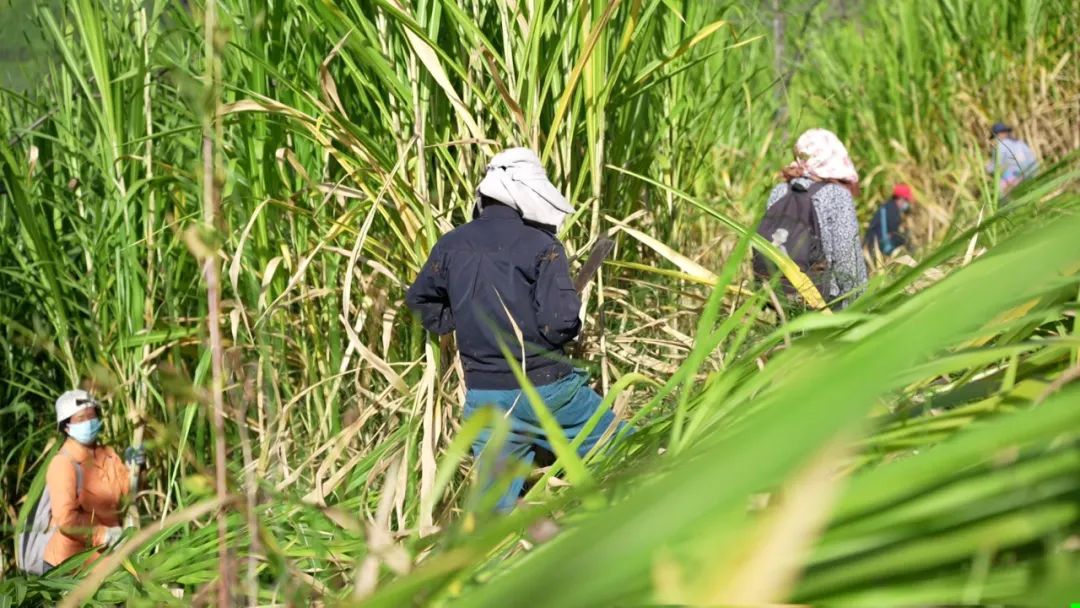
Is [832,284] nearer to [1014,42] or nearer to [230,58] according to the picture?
[230,58]

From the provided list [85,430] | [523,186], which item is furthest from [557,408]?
[85,430]

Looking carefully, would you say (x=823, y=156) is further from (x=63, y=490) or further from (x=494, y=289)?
(x=63, y=490)

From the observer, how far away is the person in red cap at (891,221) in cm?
572

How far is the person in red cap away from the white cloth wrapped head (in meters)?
3.60

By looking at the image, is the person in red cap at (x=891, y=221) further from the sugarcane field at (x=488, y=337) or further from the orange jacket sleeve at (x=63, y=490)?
the orange jacket sleeve at (x=63, y=490)

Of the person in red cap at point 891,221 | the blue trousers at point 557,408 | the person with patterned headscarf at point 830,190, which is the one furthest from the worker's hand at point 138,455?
the person in red cap at point 891,221

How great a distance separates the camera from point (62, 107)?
343 cm

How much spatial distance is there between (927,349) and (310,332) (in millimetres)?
2281

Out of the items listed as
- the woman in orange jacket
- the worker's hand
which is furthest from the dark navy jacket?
the woman in orange jacket

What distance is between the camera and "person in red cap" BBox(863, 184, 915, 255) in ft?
18.8

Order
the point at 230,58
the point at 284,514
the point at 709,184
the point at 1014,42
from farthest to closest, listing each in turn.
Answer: the point at 1014,42, the point at 709,184, the point at 230,58, the point at 284,514

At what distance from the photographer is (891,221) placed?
586cm

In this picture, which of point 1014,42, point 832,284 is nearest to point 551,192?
point 832,284

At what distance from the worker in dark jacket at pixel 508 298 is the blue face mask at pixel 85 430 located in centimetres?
131
